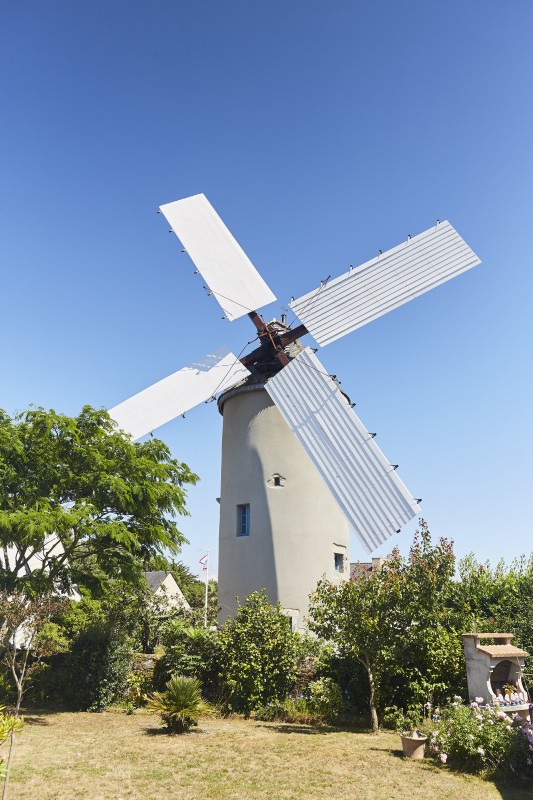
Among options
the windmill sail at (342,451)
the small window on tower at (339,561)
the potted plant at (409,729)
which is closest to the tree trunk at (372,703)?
the potted plant at (409,729)

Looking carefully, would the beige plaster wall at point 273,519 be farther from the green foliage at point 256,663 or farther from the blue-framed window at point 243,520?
the green foliage at point 256,663

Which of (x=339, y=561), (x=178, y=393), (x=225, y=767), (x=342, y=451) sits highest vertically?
(x=178, y=393)

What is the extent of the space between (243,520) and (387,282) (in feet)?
33.2

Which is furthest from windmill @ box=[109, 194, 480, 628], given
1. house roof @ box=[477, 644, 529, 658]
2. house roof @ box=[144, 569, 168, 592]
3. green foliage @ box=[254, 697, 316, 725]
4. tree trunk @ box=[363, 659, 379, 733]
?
house roof @ box=[144, 569, 168, 592]

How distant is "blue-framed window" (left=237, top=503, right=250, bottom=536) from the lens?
20844 mm

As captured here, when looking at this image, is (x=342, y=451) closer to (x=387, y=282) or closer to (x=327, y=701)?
(x=387, y=282)

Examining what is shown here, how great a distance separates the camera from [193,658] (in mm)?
17094

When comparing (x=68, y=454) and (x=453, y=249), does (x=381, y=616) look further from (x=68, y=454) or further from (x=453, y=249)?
(x=453, y=249)

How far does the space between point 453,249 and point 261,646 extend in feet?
A: 49.1

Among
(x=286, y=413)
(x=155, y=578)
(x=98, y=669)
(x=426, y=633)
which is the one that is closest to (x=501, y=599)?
(x=426, y=633)

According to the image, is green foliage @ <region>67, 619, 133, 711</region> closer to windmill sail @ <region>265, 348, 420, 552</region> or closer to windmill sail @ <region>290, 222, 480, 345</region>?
windmill sail @ <region>265, 348, 420, 552</region>

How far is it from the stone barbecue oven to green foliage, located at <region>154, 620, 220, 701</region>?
7563 mm

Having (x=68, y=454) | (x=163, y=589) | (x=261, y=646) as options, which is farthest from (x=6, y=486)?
(x=163, y=589)

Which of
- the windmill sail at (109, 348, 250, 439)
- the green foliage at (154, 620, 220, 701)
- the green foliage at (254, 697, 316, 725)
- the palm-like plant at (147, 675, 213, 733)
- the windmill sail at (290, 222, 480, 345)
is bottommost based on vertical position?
the green foliage at (254, 697, 316, 725)
